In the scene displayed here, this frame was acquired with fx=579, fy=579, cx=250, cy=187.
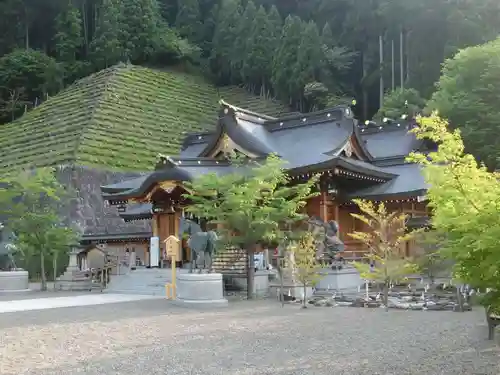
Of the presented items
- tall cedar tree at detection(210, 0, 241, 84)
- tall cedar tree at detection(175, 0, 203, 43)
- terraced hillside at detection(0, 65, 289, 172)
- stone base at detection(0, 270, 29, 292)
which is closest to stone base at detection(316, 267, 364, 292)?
stone base at detection(0, 270, 29, 292)

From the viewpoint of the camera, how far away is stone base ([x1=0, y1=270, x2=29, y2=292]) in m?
21.1

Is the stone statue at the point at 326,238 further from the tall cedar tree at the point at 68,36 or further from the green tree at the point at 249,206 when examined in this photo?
the tall cedar tree at the point at 68,36

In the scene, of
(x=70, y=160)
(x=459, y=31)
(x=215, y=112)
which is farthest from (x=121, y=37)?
(x=459, y=31)

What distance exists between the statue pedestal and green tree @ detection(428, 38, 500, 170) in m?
20.0

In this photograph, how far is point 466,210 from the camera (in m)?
7.18

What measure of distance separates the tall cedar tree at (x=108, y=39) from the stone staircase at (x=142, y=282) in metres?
39.1

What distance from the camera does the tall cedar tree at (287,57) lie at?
2080 inches

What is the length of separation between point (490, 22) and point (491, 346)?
39085mm

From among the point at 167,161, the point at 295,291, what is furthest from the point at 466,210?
the point at 167,161

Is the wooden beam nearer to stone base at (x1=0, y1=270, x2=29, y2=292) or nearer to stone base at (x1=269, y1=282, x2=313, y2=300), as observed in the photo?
stone base at (x1=269, y1=282, x2=313, y2=300)

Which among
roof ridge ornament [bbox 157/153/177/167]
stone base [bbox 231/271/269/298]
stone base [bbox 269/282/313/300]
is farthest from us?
roof ridge ornament [bbox 157/153/177/167]

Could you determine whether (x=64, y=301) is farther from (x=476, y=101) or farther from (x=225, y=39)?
(x=225, y=39)

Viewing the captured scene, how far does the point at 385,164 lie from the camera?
26.3 metres

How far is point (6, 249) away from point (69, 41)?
41.2m
